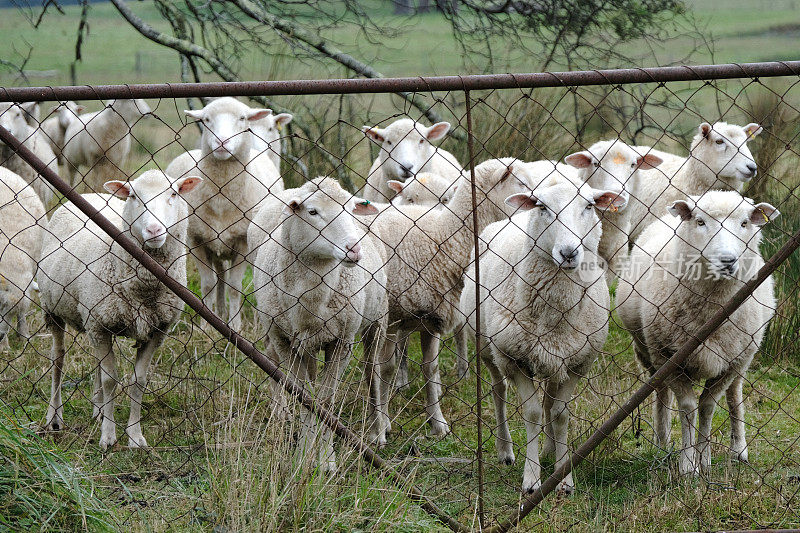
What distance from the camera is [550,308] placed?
405cm

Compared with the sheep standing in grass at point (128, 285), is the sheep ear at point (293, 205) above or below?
above

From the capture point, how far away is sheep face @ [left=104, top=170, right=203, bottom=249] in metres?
4.35

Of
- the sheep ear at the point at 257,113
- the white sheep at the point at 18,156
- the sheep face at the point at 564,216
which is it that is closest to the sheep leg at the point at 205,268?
the sheep ear at the point at 257,113

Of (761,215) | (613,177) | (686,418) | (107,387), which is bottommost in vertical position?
(107,387)

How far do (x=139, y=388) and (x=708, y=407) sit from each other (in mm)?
3081

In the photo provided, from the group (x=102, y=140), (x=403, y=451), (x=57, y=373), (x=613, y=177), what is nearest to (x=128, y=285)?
(x=57, y=373)

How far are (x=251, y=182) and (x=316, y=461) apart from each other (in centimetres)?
386

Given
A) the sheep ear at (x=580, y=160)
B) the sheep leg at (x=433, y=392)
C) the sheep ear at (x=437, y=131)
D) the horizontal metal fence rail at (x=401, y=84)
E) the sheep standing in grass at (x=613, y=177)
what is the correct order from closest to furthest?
the horizontal metal fence rail at (x=401, y=84), the sheep leg at (x=433, y=392), the sheep ear at (x=580, y=160), the sheep standing in grass at (x=613, y=177), the sheep ear at (x=437, y=131)

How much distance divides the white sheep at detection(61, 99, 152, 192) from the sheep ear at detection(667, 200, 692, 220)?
5422 mm

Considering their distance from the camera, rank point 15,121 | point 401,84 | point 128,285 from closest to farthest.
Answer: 1. point 401,84
2. point 128,285
3. point 15,121

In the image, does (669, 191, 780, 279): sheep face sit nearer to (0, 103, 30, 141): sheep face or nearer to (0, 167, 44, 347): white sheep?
(0, 167, 44, 347): white sheep

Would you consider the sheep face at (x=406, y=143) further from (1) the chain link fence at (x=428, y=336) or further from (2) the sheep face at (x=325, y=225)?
(2) the sheep face at (x=325, y=225)

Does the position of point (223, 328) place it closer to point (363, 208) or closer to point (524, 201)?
point (363, 208)

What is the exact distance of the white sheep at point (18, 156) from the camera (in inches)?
340
